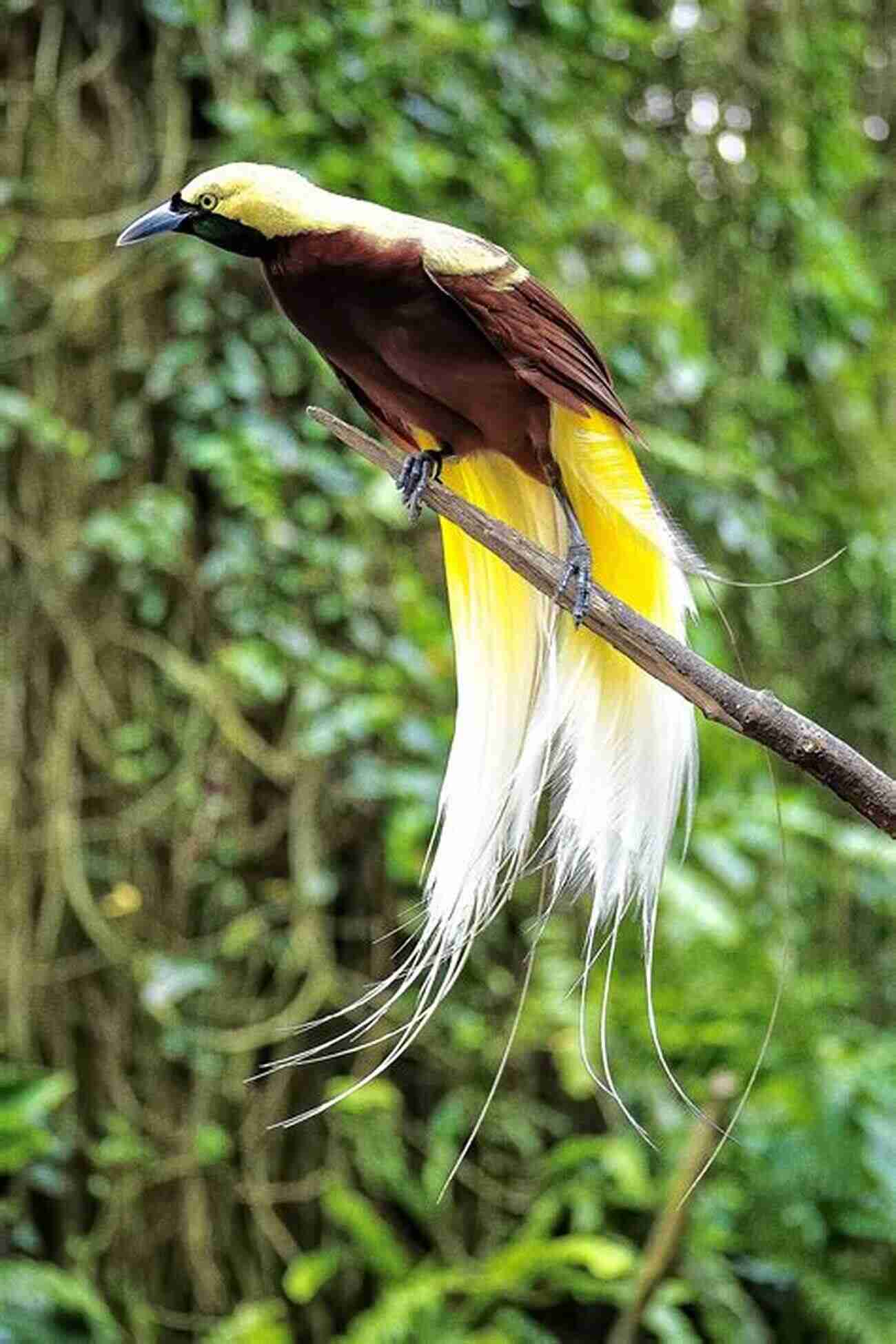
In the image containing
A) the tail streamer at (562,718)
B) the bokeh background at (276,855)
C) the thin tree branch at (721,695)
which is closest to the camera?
the thin tree branch at (721,695)

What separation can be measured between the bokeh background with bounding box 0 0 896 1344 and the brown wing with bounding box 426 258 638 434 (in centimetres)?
103

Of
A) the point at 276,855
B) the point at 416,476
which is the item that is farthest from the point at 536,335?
the point at 276,855

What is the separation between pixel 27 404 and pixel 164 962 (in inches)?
21.9

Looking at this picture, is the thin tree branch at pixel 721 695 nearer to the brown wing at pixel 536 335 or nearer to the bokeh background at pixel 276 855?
the brown wing at pixel 536 335

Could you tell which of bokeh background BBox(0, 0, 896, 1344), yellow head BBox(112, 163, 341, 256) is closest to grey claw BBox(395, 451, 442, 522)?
yellow head BBox(112, 163, 341, 256)

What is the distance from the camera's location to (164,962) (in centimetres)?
168

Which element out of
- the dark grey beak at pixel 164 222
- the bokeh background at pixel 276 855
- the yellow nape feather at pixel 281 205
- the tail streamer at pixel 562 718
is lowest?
the bokeh background at pixel 276 855

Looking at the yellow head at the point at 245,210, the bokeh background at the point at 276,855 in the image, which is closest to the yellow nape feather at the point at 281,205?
the yellow head at the point at 245,210

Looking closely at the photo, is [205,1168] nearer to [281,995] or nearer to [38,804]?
[281,995]

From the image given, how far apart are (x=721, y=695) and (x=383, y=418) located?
238 millimetres

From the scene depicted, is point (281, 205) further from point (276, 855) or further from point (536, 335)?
point (276, 855)

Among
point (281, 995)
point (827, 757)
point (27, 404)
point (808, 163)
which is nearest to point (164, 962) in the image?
point (281, 995)

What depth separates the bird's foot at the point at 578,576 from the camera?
666 millimetres

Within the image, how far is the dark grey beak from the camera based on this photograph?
0.63m
